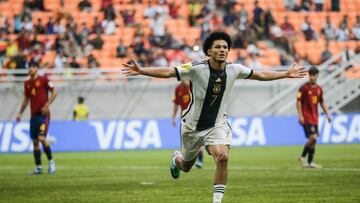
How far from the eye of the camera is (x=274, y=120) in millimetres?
33531

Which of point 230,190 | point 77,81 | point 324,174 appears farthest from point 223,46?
point 77,81

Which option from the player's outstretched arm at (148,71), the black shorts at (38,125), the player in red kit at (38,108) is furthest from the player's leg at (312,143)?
the player's outstretched arm at (148,71)

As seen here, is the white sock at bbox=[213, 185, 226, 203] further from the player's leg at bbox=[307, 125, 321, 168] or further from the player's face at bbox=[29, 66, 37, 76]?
the player's leg at bbox=[307, 125, 321, 168]

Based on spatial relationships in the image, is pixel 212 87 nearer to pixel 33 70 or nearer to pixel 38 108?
pixel 33 70

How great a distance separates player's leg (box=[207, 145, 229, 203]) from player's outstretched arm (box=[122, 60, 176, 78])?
47.5 inches

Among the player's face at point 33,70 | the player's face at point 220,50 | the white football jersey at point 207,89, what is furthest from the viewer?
the player's face at point 33,70

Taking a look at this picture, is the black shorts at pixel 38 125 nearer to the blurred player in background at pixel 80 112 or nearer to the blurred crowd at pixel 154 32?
the blurred player in background at pixel 80 112

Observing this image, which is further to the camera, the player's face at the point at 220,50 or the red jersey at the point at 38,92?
the red jersey at the point at 38,92

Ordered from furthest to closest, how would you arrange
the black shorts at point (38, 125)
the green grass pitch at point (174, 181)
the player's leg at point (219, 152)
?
the black shorts at point (38, 125) < the green grass pitch at point (174, 181) < the player's leg at point (219, 152)

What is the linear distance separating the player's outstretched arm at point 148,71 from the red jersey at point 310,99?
411 inches

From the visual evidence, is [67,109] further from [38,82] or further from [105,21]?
[38,82]

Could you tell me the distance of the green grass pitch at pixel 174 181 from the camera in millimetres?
14648

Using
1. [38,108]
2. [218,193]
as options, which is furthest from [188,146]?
[38,108]

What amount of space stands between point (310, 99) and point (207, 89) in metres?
10.1
